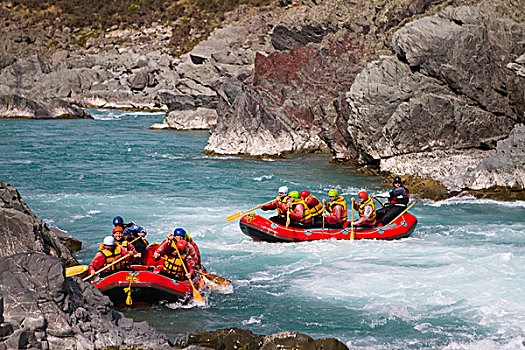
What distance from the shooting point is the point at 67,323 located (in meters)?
8.24

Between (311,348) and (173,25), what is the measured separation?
111102 millimetres

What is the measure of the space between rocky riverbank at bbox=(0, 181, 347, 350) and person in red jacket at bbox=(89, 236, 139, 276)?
2344 mm

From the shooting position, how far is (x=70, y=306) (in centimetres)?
861

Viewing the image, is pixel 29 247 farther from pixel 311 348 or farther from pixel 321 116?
pixel 321 116

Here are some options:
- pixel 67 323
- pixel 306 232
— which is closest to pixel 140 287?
pixel 67 323

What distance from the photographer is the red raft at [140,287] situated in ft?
37.6

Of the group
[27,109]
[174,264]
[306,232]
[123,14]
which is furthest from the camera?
[123,14]

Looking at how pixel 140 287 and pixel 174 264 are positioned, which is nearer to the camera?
pixel 140 287

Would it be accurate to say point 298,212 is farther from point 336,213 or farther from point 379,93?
point 379,93

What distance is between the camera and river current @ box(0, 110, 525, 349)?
1129 centimetres

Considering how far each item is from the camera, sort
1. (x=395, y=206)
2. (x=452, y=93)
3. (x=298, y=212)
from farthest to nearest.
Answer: (x=452, y=93) < (x=395, y=206) < (x=298, y=212)

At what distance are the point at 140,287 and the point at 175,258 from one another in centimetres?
105

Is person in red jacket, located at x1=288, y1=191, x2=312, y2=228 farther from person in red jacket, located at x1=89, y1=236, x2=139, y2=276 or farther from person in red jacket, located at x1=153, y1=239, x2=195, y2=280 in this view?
person in red jacket, located at x1=89, y1=236, x2=139, y2=276

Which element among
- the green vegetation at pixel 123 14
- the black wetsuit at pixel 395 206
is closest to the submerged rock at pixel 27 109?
the black wetsuit at pixel 395 206
